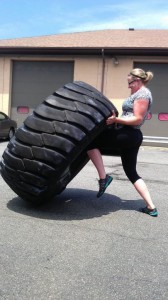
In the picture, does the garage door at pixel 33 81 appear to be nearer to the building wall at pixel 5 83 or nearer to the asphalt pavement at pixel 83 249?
the building wall at pixel 5 83

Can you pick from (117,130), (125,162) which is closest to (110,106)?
(117,130)

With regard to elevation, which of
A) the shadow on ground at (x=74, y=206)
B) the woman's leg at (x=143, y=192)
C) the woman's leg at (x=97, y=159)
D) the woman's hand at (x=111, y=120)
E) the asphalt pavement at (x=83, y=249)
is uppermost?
the woman's hand at (x=111, y=120)

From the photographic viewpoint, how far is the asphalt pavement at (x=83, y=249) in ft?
10.2

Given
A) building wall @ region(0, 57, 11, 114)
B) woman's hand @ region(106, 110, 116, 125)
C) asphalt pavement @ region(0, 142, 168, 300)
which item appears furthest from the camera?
building wall @ region(0, 57, 11, 114)

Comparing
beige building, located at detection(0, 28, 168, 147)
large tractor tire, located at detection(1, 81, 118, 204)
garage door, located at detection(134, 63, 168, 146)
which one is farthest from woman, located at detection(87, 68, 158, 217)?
garage door, located at detection(134, 63, 168, 146)

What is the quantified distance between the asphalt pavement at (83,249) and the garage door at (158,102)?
38.0ft

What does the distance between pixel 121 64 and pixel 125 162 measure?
13.1 meters

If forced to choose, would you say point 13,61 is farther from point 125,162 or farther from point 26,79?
point 125,162

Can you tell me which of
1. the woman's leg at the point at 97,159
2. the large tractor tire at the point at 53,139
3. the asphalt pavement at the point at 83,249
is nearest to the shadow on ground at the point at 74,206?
the asphalt pavement at the point at 83,249

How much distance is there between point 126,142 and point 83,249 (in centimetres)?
157

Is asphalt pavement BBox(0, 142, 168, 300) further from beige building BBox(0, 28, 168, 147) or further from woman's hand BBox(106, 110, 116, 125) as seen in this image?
beige building BBox(0, 28, 168, 147)

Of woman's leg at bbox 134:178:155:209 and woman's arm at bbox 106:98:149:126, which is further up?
woman's arm at bbox 106:98:149:126

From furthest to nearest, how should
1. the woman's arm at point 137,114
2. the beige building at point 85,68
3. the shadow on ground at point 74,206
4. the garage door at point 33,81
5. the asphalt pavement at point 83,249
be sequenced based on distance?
1. the garage door at point 33,81
2. the beige building at point 85,68
3. the shadow on ground at point 74,206
4. the woman's arm at point 137,114
5. the asphalt pavement at point 83,249

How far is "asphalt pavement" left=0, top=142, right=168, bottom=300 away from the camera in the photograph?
311 cm
